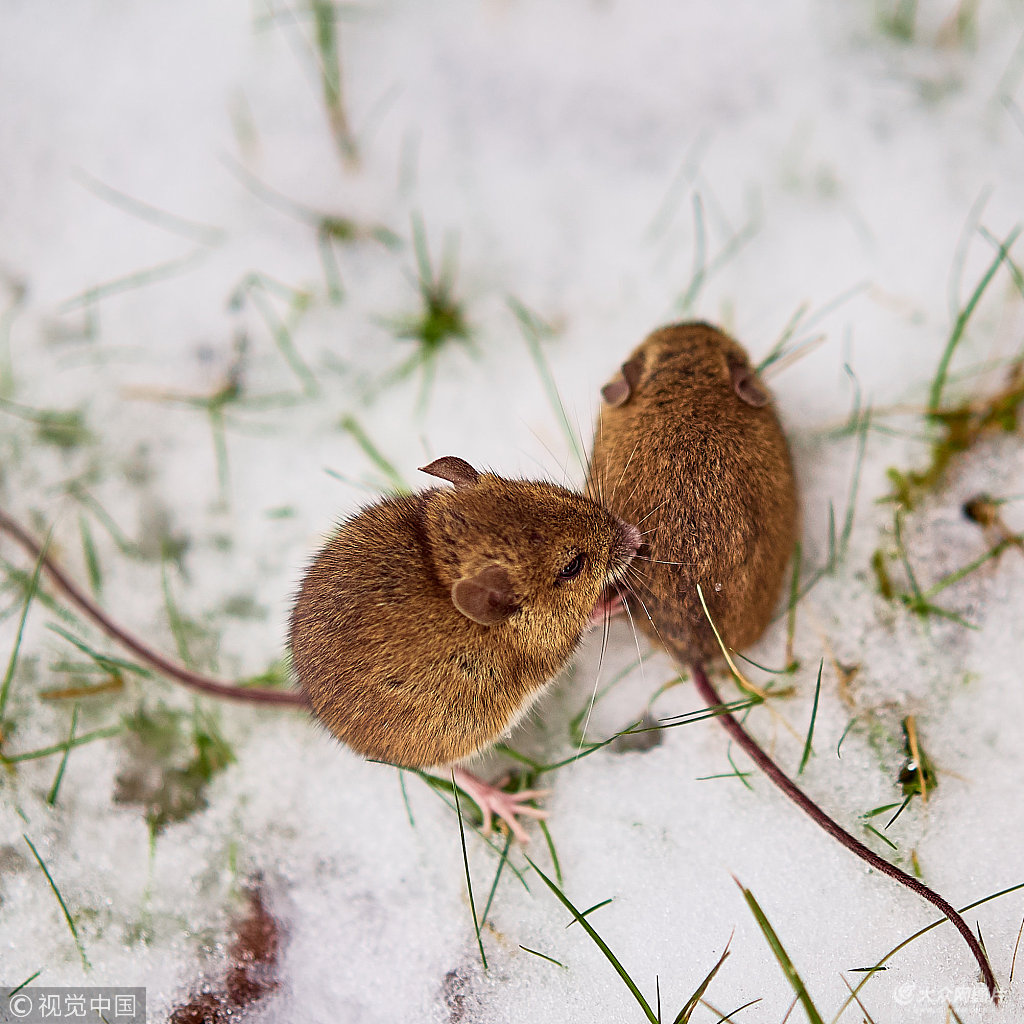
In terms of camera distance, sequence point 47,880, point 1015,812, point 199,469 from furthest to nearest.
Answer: point 199,469, point 47,880, point 1015,812

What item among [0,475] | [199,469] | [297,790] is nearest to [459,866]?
[297,790]

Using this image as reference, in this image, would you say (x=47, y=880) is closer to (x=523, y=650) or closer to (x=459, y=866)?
(x=459, y=866)

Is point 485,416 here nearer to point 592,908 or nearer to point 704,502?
point 704,502

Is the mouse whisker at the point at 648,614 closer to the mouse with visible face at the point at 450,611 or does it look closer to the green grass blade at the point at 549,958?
the mouse with visible face at the point at 450,611

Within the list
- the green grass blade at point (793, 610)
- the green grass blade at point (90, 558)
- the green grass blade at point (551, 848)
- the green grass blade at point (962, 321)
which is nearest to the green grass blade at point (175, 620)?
the green grass blade at point (90, 558)

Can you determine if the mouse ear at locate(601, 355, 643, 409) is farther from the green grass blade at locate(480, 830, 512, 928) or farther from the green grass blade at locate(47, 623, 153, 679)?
the green grass blade at locate(47, 623, 153, 679)

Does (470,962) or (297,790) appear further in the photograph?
(297,790)


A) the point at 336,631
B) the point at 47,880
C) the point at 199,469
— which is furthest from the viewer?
the point at 199,469

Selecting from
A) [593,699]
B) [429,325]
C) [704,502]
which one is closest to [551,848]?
[593,699]
